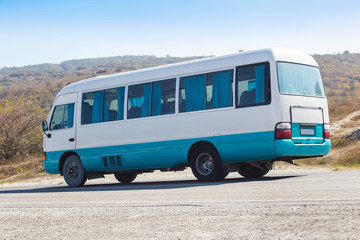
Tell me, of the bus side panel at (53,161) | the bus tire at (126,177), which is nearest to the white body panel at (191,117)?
the bus side panel at (53,161)

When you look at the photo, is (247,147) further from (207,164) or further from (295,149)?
(207,164)

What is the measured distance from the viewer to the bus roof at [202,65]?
40.4 ft

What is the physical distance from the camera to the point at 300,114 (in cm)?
1233

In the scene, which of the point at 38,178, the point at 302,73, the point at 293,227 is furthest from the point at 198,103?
the point at 38,178

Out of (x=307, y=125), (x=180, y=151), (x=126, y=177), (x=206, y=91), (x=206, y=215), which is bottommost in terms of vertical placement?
(x=206, y=215)

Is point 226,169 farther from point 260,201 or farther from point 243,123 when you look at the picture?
point 260,201

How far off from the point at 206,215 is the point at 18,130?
26849 mm

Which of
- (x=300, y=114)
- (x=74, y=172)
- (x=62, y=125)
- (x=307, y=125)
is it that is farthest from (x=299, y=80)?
(x=62, y=125)

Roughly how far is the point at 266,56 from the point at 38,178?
1511 centimetres

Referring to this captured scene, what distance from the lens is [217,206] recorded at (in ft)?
26.1

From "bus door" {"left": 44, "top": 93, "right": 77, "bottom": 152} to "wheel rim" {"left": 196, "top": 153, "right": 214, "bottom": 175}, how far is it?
4659mm

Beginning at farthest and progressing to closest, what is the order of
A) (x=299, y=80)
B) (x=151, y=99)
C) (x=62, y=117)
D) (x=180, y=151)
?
(x=62, y=117), (x=151, y=99), (x=180, y=151), (x=299, y=80)

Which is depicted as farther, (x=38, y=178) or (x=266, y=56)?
(x=38, y=178)

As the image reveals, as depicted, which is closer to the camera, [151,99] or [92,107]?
[151,99]
